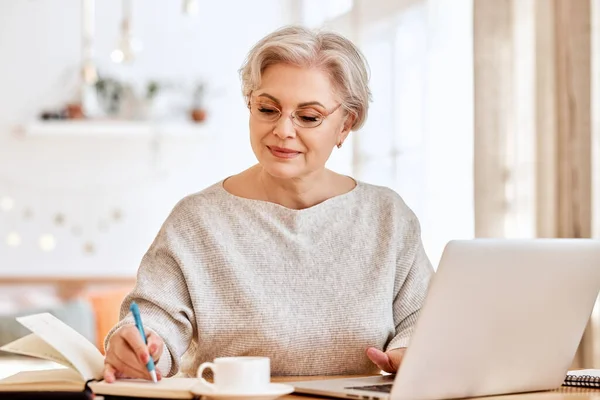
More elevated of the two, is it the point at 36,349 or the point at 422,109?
the point at 422,109

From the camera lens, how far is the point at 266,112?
172 cm

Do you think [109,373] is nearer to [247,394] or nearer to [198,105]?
[247,394]

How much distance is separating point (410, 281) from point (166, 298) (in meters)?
0.46

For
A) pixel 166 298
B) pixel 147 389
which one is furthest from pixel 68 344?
pixel 166 298

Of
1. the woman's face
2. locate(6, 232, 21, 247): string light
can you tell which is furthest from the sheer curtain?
locate(6, 232, 21, 247): string light

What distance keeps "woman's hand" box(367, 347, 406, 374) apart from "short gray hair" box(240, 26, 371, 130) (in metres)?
0.47

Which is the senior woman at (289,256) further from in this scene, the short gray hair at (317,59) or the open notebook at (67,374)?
the open notebook at (67,374)

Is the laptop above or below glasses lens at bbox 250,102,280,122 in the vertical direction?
below

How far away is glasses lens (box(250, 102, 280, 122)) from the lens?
5.59ft

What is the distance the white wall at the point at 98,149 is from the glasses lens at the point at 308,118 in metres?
4.32

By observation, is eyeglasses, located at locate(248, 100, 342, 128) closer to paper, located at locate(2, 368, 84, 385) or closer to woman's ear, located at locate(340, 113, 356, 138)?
woman's ear, located at locate(340, 113, 356, 138)

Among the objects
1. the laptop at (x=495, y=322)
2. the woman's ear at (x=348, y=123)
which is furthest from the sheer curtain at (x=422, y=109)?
the laptop at (x=495, y=322)

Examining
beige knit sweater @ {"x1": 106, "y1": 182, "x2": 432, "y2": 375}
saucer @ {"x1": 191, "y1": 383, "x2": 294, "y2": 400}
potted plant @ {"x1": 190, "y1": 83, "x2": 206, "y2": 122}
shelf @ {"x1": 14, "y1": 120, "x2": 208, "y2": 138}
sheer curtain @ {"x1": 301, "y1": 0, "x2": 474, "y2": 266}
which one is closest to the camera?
saucer @ {"x1": 191, "y1": 383, "x2": 294, "y2": 400}

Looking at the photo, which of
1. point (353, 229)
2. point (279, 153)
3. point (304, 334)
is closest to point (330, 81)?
point (279, 153)
